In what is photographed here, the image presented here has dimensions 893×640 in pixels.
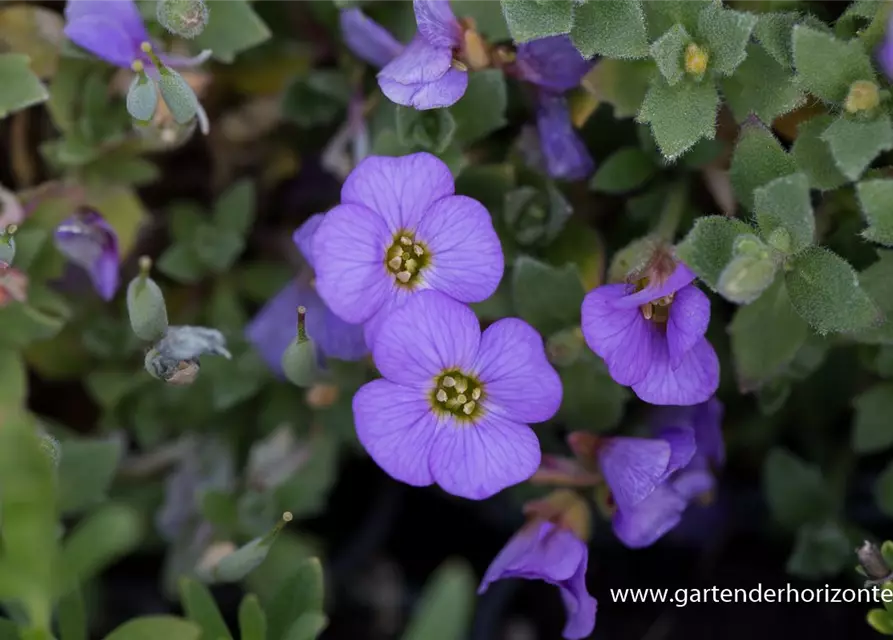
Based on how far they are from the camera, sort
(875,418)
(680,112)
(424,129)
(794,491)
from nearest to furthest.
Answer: (680,112) → (424,129) → (875,418) → (794,491)

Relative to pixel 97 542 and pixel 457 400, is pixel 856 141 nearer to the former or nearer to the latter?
pixel 457 400

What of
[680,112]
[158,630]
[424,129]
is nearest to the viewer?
[158,630]

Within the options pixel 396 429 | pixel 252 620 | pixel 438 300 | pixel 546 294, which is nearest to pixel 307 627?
pixel 252 620

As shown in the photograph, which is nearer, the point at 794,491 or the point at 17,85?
the point at 17,85

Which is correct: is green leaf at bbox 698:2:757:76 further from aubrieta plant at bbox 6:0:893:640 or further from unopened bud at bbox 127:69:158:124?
unopened bud at bbox 127:69:158:124

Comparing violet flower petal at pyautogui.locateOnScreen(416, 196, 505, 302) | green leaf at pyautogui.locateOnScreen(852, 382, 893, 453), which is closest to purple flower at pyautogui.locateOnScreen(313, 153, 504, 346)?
violet flower petal at pyautogui.locateOnScreen(416, 196, 505, 302)
